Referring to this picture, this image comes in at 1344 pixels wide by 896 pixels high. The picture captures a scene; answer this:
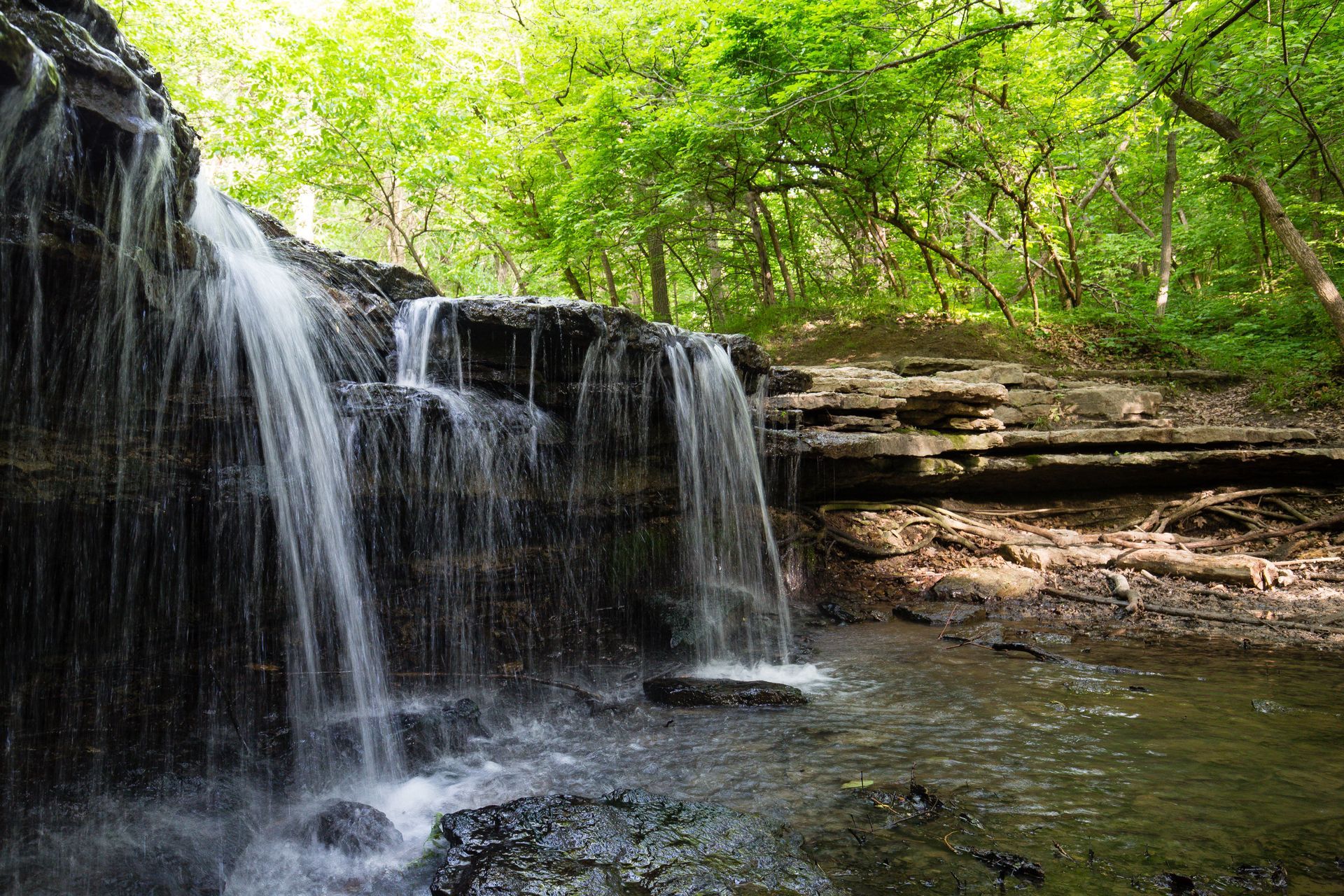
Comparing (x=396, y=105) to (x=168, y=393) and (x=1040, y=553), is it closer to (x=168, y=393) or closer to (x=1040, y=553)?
(x=168, y=393)

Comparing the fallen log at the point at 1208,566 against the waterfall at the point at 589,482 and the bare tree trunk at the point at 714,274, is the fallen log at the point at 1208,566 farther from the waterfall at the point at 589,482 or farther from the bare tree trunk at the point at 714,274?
the bare tree trunk at the point at 714,274

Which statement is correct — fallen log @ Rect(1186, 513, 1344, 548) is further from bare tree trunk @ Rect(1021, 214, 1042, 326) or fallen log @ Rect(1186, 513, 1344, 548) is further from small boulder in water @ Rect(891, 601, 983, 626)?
bare tree trunk @ Rect(1021, 214, 1042, 326)

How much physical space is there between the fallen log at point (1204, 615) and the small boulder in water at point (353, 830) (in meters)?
7.41

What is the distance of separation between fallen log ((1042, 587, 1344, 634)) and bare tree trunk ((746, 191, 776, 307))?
373 inches

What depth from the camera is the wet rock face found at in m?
2.91

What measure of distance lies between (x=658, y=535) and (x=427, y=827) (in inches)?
168

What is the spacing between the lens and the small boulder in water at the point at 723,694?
17.9 ft

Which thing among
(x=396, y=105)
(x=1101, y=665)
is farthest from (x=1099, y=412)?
(x=396, y=105)

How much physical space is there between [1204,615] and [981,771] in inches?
185

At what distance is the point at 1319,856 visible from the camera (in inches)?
115

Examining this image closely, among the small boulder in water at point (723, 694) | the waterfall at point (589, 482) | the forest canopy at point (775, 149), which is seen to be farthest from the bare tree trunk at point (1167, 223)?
the small boulder in water at point (723, 694)

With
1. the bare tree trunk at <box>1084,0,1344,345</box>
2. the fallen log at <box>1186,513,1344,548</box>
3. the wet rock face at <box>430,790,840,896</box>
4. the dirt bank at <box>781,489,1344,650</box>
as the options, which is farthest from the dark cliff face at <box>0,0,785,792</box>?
the bare tree trunk at <box>1084,0,1344,345</box>

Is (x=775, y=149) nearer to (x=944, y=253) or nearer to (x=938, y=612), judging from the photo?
(x=944, y=253)

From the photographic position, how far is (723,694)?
5.55 metres
